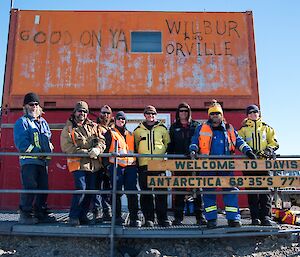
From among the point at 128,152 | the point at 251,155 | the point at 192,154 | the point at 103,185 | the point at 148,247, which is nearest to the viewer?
the point at 148,247

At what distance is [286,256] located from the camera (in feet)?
15.8

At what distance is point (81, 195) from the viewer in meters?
4.98

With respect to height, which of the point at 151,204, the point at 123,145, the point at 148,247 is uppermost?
the point at 123,145

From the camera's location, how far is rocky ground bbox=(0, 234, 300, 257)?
4.74 metres

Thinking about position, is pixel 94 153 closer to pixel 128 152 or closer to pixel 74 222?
pixel 128 152

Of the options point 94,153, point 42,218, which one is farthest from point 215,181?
point 42,218

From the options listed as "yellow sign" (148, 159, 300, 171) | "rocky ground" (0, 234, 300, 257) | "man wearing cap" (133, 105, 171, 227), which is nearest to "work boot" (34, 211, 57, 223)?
"rocky ground" (0, 234, 300, 257)

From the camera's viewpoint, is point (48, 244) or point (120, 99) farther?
point (120, 99)

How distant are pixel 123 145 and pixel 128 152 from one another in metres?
0.15

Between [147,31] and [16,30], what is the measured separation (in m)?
3.27

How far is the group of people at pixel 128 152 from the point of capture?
5035mm

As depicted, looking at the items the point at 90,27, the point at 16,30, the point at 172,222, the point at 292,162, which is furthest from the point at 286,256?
the point at 16,30

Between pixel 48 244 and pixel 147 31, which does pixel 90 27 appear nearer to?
pixel 147 31

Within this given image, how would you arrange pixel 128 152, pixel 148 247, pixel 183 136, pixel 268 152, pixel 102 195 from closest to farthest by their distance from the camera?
pixel 148 247 → pixel 268 152 → pixel 128 152 → pixel 183 136 → pixel 102 195
